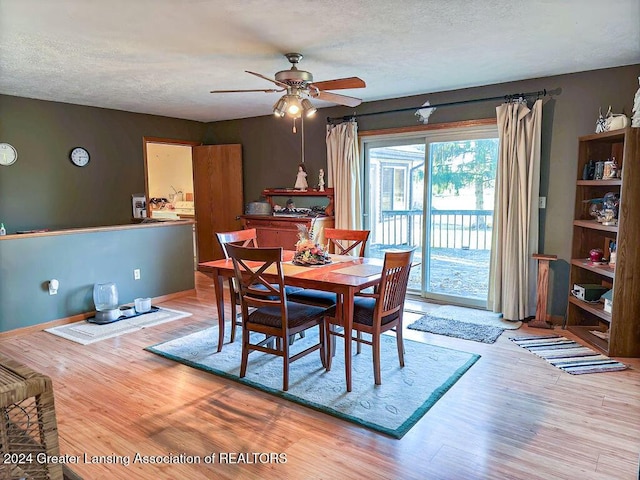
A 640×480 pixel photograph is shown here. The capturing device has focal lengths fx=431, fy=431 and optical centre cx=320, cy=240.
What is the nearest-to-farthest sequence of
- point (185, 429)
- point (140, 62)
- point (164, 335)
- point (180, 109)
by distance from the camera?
point (185, 429)
point (140, 62)
point (164, 335)
point (180, 109)

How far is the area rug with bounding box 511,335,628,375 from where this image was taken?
322cm

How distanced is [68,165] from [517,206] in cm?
532

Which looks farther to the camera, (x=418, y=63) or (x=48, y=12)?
(x=418, y=63)

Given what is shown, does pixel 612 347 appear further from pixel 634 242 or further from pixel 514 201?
pixel 514 201

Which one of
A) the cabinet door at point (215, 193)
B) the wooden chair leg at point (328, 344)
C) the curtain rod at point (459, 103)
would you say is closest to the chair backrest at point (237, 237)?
the wooden chair leg at point (328, 344)

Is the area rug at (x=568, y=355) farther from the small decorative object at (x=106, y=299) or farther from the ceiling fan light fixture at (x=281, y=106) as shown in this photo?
the small decorative object at (x=106, y=299)

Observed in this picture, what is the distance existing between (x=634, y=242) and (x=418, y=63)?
2.25 meters

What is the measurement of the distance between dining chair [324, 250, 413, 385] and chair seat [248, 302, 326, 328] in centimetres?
11

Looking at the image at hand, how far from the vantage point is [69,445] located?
2318 millimetres

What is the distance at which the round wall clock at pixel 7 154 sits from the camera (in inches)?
192

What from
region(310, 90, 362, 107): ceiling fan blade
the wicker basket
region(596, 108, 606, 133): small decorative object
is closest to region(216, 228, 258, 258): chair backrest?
region(310, 90, 362, 107): ceiling fan blade

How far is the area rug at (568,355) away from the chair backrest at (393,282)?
53.9 inches

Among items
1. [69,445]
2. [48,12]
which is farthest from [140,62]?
[69,445]

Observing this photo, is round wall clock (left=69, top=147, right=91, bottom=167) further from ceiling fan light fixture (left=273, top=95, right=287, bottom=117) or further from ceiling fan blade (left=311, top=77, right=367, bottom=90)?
ceiling fan blade (left=311, top=77, right=367, bottom=90)
